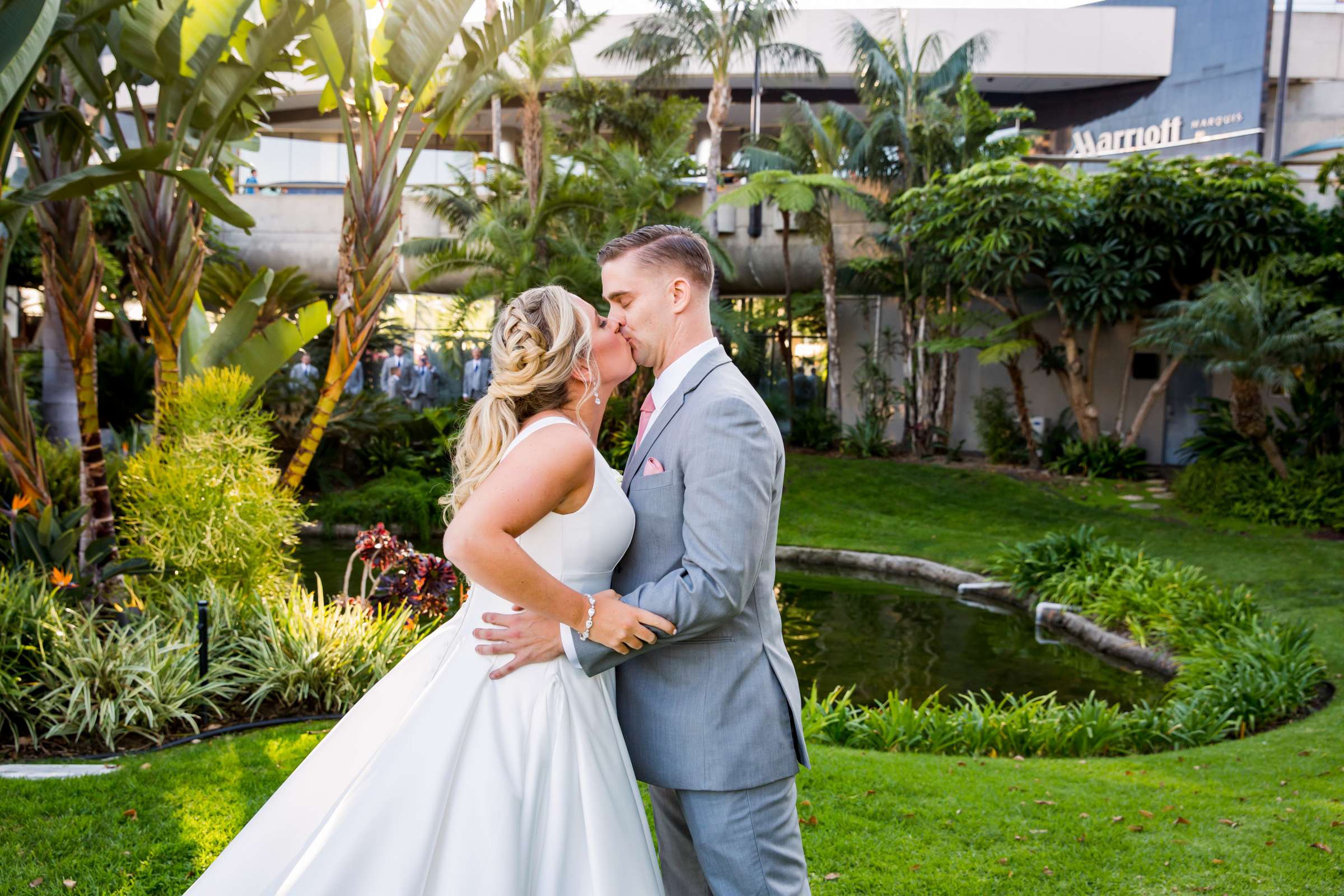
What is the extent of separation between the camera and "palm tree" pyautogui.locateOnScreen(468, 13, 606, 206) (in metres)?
16.7

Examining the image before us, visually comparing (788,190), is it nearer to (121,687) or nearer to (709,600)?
(121,687)

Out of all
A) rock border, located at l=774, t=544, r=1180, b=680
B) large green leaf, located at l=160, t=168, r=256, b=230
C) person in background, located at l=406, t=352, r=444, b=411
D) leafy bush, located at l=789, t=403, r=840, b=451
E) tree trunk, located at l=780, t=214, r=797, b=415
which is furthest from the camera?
person in background, located at l=406, t=352, r=444, b=411

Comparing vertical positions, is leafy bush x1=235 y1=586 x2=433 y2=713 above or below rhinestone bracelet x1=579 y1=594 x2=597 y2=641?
below

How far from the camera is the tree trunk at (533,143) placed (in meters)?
18.2

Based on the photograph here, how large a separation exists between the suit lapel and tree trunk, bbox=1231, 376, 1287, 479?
46.2 feet

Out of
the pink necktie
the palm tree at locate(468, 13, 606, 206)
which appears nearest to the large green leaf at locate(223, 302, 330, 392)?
the pink necktie

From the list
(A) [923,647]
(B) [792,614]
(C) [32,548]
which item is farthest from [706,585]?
(B) [792,614]

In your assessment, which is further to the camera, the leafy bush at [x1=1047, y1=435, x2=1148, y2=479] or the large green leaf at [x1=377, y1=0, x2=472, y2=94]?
the leafy bush at [x1=1047, y1=435, x2=1148, y2=479]

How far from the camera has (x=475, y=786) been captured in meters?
2.19

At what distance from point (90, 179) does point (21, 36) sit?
730 mm

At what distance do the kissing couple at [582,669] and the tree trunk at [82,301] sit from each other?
5.09 metres

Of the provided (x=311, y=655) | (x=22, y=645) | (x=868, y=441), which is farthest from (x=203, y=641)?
(x=868, y=441)

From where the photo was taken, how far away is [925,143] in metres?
18.1

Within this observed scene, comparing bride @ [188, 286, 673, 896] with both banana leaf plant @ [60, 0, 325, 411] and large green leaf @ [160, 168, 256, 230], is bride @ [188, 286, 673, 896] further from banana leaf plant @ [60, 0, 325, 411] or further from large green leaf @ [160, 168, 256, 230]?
banana leaf plant @ [60, 0, 325, 411]
